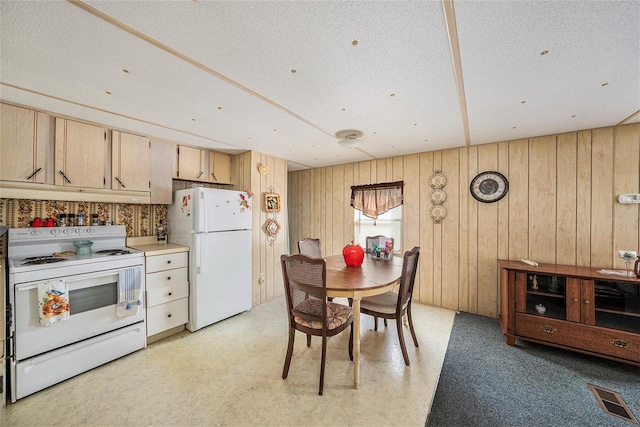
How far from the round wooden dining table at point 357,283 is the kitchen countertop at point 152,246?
5.71 ft

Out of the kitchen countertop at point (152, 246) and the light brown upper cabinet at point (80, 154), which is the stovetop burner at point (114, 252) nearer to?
the kitchen countertop at point (152, 246)

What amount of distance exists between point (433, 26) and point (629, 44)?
1.09 m

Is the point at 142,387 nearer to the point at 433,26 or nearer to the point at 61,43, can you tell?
the point at 61,43

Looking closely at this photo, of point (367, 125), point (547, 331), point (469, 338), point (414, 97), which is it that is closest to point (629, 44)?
point (414, 97)

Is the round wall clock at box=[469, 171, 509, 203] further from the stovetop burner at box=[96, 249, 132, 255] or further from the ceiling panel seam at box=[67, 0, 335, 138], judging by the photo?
the stovetop burner at box=[96, 249, 132, 255]

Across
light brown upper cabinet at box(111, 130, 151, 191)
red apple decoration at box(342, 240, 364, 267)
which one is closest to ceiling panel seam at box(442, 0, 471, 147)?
red apple decoration at box(342, 240, 364, 267)

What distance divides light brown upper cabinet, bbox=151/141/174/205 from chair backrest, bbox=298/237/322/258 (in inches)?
69.1

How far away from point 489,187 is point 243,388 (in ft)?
11.4

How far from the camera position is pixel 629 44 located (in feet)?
4.07

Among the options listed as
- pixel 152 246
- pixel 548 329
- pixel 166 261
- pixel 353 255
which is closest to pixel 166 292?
pixel 166 261

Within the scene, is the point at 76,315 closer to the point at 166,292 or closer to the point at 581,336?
the point at 166,292

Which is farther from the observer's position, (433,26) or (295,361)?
(295,361)

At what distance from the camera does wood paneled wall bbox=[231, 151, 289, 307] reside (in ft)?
11.3

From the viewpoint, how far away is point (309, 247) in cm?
286
